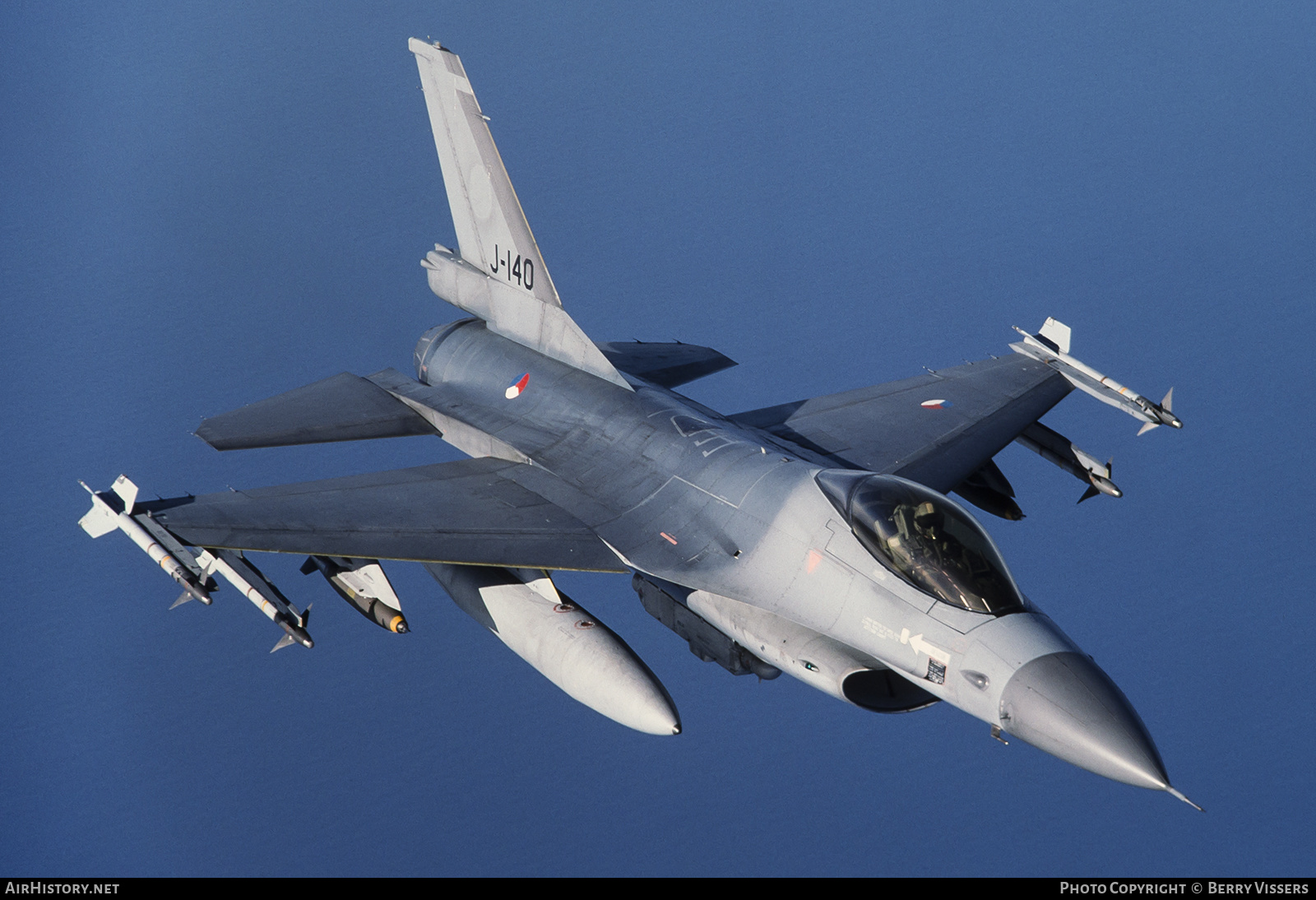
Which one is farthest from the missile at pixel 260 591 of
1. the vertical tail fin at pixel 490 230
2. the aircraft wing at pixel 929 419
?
the aircraft wing at pixel 929 419

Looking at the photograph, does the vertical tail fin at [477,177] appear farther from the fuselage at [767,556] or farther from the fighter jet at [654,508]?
the fuselage at [767,556]

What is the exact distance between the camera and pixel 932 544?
33.3ft

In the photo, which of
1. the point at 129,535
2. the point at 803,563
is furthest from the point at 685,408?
the point at 129,535

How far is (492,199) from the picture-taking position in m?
14.6

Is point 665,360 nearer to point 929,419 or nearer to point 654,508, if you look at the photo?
point 929,419

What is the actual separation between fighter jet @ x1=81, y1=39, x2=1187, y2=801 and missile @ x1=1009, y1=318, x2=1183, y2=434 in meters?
0.03

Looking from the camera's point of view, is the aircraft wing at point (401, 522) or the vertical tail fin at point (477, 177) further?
the vertical tail fin at point (477, 177)

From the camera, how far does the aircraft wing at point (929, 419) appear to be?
13523 millimetres

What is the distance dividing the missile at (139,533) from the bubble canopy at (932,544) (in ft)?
18.9

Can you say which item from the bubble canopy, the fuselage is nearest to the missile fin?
the fuselage

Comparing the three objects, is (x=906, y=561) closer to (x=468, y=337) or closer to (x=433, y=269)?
(x=468, y=337)

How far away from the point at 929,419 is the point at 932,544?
4556 millimetres

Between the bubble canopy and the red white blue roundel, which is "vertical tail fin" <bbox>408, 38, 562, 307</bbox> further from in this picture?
the bubble canopy

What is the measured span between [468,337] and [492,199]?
64.2 inches
